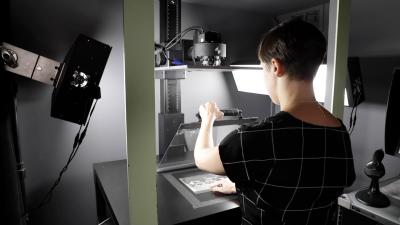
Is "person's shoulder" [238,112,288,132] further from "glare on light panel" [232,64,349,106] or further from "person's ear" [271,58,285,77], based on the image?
"glare on light panel" [232,64,349,106]

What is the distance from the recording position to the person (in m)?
0.75

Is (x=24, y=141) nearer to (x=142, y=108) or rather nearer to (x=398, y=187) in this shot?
(x=142, y=108)

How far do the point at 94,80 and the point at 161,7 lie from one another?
79 cm

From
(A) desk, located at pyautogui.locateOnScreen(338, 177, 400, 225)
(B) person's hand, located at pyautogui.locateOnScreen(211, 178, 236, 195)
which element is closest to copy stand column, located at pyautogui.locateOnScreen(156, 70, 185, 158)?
(B) person's hand, located at pyautogui.locateOnScreen(211, 178, 236, 195)

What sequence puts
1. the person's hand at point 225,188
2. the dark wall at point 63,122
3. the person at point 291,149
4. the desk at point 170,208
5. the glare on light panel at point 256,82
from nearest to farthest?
the person at point 291,149, the desk at point 170,208, the person's hand at point 225,188, the dark wall at point 63,122, the glare on light panel at point 256,82

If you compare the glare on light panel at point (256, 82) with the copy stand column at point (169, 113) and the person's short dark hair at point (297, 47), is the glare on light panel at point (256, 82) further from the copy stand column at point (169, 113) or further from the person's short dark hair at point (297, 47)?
the person's short dark hair at point (297, 47)

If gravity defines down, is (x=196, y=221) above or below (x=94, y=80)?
below

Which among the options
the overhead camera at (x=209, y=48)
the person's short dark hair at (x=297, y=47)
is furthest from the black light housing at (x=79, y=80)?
the person's short dark hair at (x=297, y=47)

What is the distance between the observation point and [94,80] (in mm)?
1135

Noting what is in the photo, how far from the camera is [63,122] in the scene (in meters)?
1.56

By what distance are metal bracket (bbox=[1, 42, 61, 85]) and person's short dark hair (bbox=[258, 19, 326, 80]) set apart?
36.9 inches

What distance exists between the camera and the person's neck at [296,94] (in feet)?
2.65

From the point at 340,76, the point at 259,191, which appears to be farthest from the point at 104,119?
the point at 340,76

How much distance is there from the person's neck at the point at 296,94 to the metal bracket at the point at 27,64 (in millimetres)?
968
